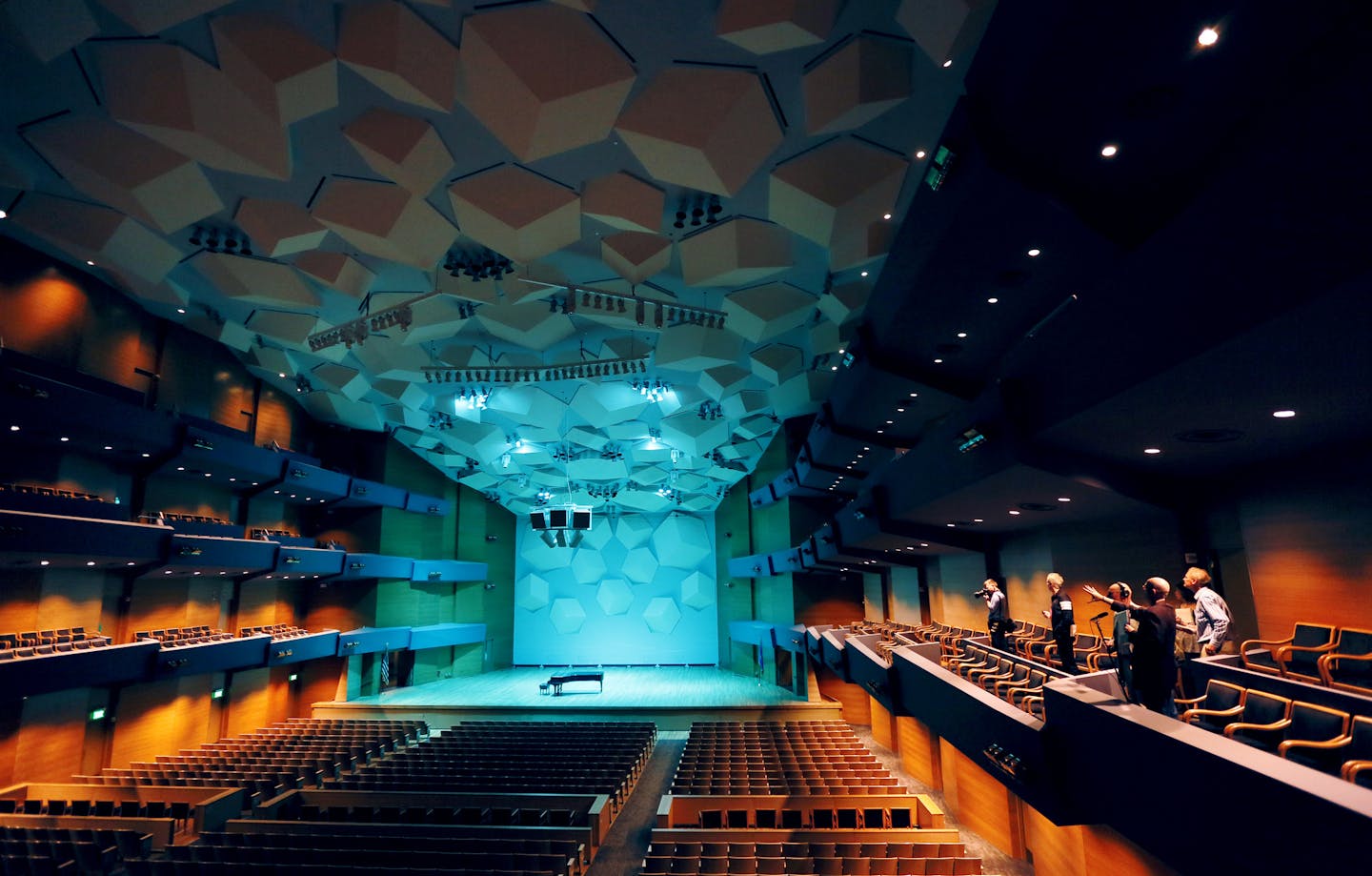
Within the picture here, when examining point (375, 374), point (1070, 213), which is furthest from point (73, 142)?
point (1070, 213)

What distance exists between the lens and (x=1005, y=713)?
6.92 m

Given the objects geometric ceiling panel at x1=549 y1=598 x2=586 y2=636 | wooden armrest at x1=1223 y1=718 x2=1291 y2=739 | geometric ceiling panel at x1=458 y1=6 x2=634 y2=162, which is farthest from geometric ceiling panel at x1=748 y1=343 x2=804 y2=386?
geometric ceiling panel at x1=549 y1=598 x2=586 y2=636

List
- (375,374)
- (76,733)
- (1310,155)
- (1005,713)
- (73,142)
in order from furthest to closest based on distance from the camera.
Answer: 1. (375,374)
2. (76,733)
3. (73,142)
4. (1005,713)
5. (1310,155)

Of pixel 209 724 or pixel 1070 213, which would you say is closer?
pixel 1070 213

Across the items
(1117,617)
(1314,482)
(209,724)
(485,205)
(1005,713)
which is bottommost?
(209,724)

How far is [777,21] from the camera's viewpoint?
276 inches

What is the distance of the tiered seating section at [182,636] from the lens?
56.7 ft

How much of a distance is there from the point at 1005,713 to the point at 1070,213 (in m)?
5.31

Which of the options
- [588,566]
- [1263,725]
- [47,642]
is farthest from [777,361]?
[588,566]

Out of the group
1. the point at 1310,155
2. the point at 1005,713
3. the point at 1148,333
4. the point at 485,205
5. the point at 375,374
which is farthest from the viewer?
the point at 375,374

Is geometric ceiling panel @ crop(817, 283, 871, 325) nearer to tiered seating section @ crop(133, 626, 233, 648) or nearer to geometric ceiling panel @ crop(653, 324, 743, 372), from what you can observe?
geometric ceiling panel @ crop(653, 324, 743, 372)

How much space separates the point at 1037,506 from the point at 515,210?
32.4 feet

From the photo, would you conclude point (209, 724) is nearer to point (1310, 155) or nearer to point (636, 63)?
point (636, 63)

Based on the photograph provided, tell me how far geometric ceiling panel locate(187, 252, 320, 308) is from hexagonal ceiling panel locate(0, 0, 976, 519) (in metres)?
0.06
